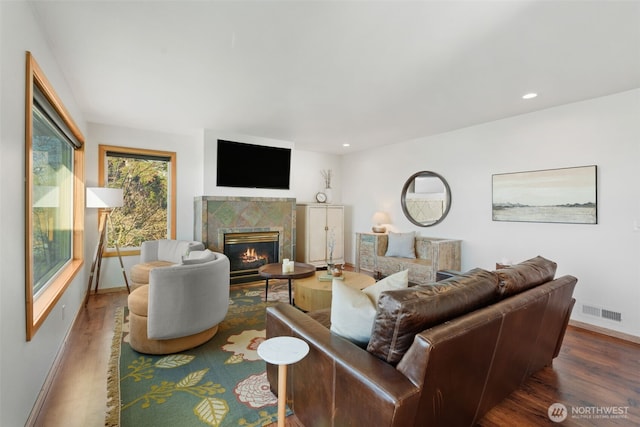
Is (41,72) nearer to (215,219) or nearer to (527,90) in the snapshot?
(215,219)

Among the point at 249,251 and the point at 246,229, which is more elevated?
the point at 246,229

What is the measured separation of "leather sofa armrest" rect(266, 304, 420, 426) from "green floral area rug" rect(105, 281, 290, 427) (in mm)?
388

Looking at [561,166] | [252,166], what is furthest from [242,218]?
[561,166]

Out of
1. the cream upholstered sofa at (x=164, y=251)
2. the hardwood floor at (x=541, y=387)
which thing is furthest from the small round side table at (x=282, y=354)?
the cream upholstered sofa at (x=164, y=251)

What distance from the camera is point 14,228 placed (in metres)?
1.62

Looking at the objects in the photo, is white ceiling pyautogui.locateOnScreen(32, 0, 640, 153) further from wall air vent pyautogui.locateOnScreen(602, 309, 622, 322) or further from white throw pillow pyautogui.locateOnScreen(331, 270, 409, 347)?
wall air vent pyautogui.locateOnScreen(602, 309, 622, 322)

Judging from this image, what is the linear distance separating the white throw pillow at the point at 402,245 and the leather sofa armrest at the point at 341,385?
3494 mm

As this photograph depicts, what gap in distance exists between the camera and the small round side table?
1344 mm

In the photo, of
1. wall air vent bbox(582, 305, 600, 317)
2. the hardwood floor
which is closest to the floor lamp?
the hardwood floor

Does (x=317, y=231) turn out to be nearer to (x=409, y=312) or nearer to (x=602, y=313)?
(x=602, y=313)

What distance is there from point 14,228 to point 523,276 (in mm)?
3024

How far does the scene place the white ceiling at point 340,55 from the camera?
1.91 m

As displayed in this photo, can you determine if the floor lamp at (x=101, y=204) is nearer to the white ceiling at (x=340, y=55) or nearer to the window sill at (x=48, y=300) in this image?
the window sill at (x=48, y=300)

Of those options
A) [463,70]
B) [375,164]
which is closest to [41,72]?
[463,70]
